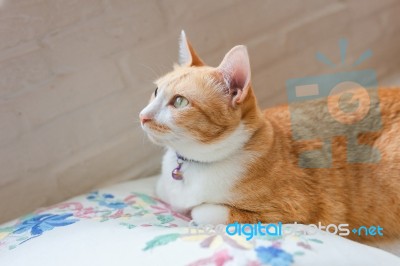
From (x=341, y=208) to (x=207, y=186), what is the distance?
1.04ft

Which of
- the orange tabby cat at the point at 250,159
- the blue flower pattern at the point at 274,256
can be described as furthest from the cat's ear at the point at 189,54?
the blue flower pattern at the point at 274,256

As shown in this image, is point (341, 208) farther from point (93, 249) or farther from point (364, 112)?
point (93, 249)

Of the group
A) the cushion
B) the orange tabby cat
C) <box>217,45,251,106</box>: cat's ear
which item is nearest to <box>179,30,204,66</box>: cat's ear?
the orange tabby cat

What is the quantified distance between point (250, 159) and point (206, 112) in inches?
5.7

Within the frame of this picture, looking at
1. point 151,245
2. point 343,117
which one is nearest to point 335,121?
point 343,117

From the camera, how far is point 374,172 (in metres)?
0.96

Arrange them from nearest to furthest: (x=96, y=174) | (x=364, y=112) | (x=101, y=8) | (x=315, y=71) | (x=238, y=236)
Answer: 1. (x=238, y=236)
2. (x=364, y=112)
3. (x=101, y=8)
4. (x=96, y=174)
5. (x=315, y=71)

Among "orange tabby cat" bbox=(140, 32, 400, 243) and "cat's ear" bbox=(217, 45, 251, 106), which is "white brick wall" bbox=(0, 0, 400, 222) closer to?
"orange tabby cat" bbox=(140, 32, 400, 243)

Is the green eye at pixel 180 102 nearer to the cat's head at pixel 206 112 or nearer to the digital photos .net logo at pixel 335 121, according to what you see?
the cat's head at pixel 206 112

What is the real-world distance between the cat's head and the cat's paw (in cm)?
10

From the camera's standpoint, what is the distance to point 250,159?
90 cm

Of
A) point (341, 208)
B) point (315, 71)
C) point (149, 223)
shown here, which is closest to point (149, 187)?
point (149, 223)

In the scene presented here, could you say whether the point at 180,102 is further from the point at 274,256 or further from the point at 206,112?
the point at 274,256

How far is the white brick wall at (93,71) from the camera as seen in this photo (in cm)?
107
